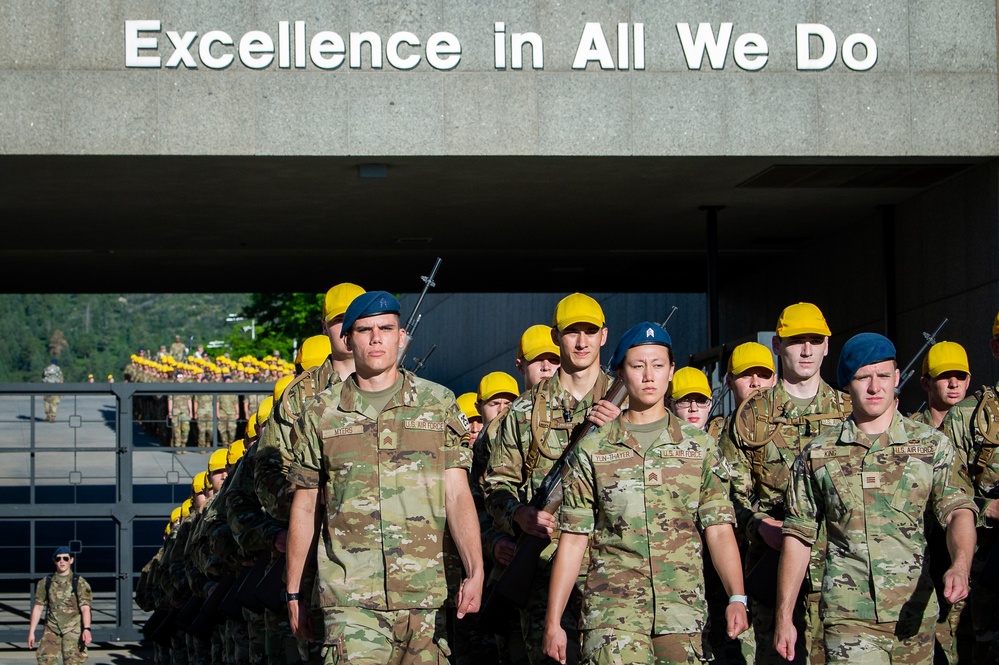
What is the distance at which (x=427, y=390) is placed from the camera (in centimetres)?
651

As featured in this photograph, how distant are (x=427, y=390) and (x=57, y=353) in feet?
556

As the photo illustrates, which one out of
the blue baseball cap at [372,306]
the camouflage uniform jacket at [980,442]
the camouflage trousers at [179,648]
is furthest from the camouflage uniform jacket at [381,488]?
the camouflage trousers at [179,648]

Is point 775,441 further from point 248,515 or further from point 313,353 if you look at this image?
point 248,515

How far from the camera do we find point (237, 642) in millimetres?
10227

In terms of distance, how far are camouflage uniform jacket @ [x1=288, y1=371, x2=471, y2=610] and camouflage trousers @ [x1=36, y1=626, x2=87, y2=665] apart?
470 inches

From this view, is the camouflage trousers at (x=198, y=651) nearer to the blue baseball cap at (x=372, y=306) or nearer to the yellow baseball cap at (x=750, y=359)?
the yellow baseball cap at (x=750, y=359)

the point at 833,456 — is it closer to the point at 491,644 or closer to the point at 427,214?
the point at 491,644

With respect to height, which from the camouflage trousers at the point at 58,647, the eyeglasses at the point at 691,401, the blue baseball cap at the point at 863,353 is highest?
the blue baseball cap at the point at 863,353

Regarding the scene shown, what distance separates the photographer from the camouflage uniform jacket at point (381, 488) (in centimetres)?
625

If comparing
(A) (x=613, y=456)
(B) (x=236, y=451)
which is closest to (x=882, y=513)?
(A) (x=613, y=456)

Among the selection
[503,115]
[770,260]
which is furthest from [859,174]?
[770,260]

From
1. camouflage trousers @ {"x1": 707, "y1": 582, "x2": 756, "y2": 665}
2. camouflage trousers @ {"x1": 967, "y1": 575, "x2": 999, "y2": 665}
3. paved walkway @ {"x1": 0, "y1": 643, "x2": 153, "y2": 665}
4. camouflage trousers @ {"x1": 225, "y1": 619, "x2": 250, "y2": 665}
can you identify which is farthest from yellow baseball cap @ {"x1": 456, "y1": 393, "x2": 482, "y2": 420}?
paved walkway @ {"x1": 0, "y1": 643, "x2": 153, "y2": 665}

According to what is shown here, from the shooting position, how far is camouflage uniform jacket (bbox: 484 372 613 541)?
7.45 meters

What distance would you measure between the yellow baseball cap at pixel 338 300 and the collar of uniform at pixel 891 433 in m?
2.63
